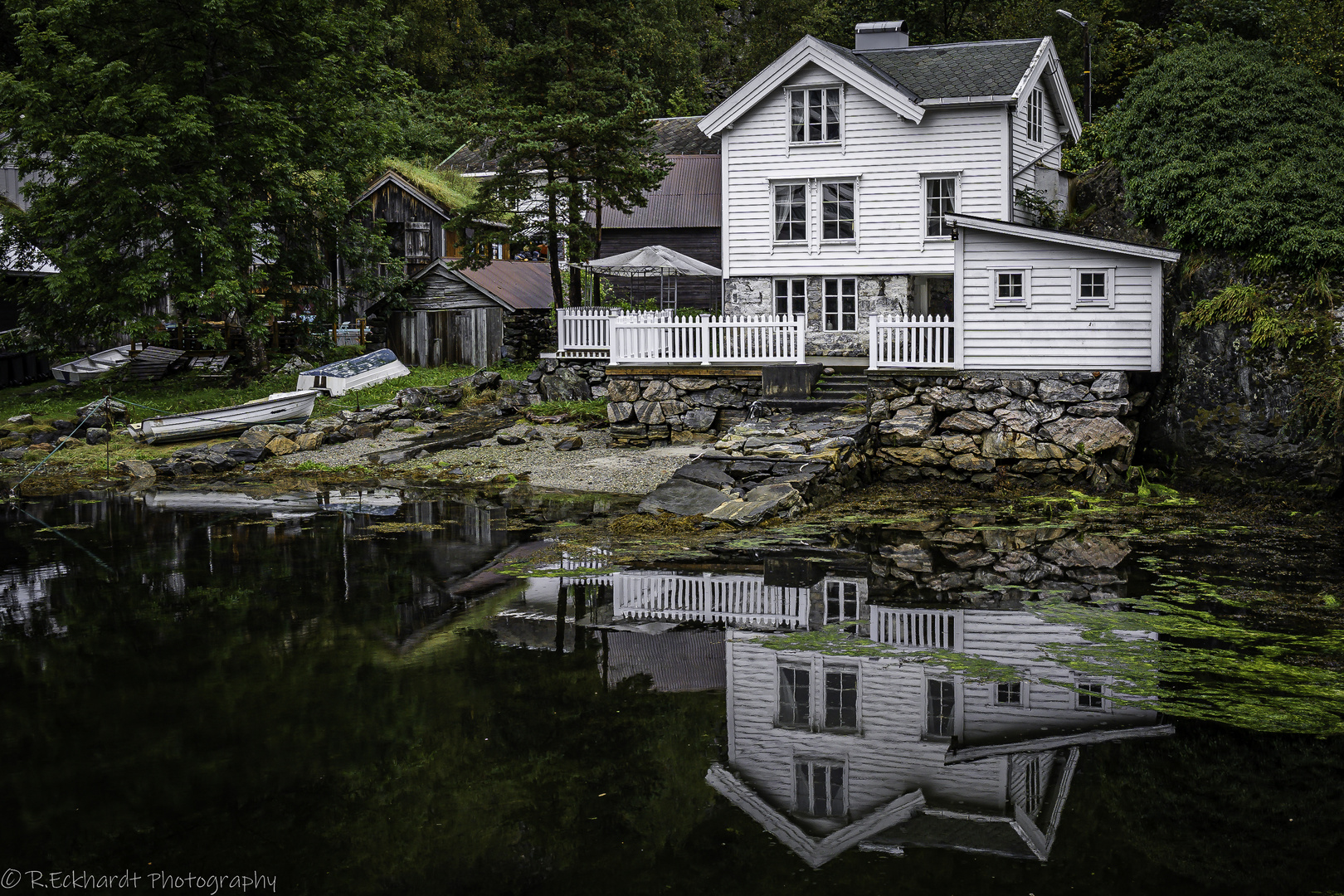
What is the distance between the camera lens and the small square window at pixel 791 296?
27.4 metres

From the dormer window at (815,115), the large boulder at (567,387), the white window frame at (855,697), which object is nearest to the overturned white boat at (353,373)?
the large boulder at (567,387)

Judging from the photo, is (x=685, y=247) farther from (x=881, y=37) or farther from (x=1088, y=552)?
(x=1088, y=552)

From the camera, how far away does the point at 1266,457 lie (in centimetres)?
1686

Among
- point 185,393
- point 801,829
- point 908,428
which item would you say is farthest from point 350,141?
point 801,829

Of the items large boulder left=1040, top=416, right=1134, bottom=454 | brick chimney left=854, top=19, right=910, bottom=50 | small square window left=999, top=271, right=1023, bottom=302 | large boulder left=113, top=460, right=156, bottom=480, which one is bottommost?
large boulder left=113, top=460, right=156, bottom=480

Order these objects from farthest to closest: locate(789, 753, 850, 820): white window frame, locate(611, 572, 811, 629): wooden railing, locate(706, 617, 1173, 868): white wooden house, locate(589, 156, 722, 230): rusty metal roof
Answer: locate(589, 156, 722, 230): rusty metal roof, locate(611, 572, 811, 629): wooden railing, locate(789, 753, 850, 820): white window frame, locate(706, 617, 1173, 868): white wooden house

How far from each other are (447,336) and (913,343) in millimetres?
17147

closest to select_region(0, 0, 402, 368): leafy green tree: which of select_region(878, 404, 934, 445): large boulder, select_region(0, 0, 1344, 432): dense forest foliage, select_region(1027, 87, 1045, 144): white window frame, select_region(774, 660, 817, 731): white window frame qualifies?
select_region(0, 0, 1344, 432): dense forest foliage

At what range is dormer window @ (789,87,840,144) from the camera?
26656 millimetres

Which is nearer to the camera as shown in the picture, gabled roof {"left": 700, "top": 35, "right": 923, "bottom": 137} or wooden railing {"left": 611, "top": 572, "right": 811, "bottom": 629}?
wooden railing {"left": 611, "top": 572, "right": 811, "bottom": 629}

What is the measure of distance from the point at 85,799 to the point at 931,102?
23275 millimetres

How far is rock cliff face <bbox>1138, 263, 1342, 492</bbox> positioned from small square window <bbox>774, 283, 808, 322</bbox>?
9635mm

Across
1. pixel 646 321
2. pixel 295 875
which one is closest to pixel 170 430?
pixel 646 321

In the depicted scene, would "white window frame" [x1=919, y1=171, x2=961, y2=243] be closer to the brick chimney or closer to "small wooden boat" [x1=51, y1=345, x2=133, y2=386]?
the brick chimney
